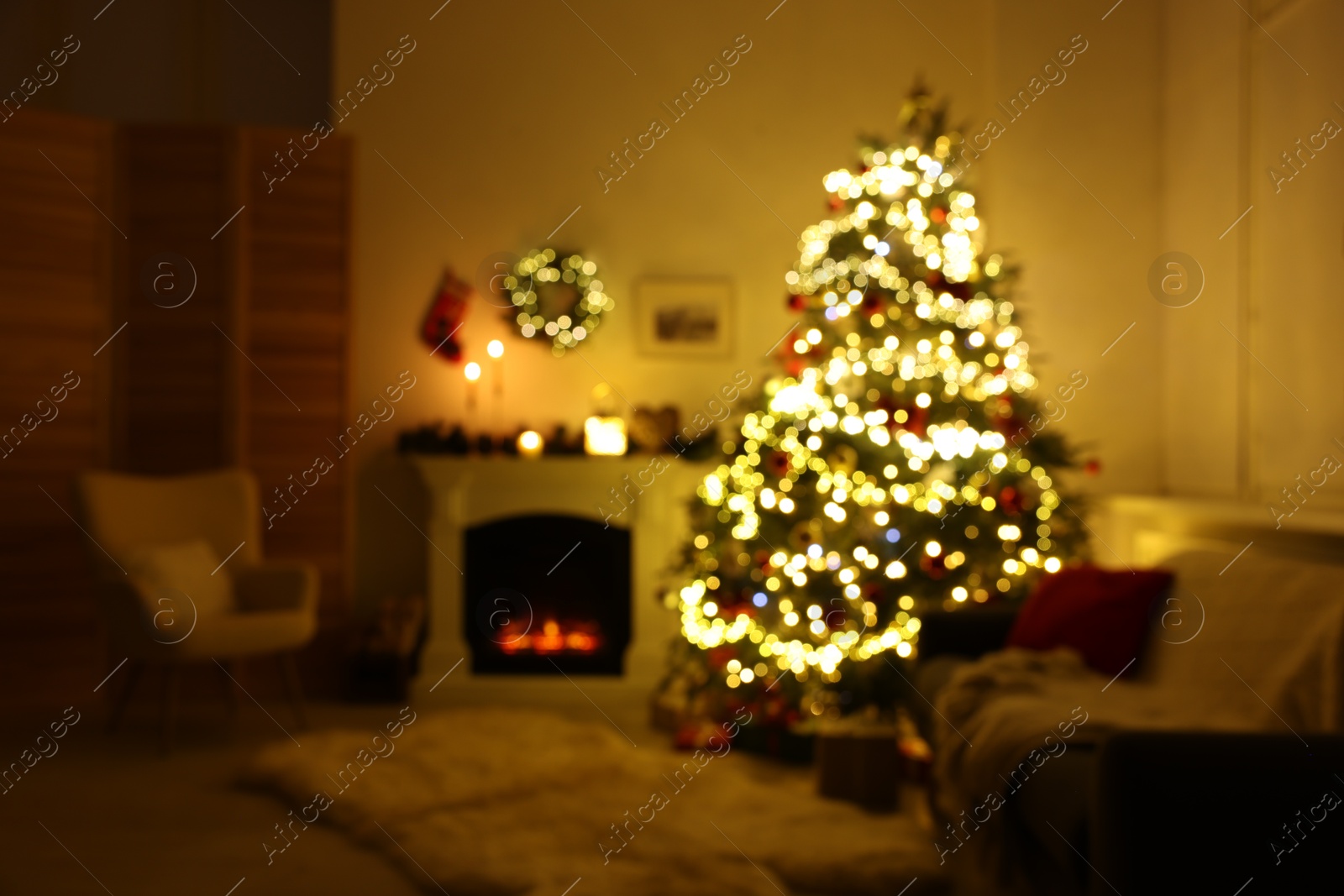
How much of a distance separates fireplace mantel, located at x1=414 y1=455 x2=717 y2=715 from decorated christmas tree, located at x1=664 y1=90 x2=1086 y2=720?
77 cm

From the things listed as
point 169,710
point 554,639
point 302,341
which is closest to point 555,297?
point 302,341

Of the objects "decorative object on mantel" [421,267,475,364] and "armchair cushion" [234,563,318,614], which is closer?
"armchair cushion" [234,563,318,614]

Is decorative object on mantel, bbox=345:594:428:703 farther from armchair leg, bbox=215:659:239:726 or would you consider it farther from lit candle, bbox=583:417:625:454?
lit candle, bbox=583:417:625:454

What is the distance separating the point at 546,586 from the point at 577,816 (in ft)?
6.46

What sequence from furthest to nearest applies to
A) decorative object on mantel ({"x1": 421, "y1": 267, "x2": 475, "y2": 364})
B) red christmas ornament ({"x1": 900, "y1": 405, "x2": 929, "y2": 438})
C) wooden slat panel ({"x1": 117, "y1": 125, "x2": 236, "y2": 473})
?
decorative object on mantel ({"x1": 421, "y1": 267, "x2": 475, "y2": 364}) → wooden slat panel ({"x1": 117, "y1": 125, "x2": 236, "y2": 473}) → red christmas ornament ({"x1": 900, "y1": 405, "x2": 929, "y2": 438})

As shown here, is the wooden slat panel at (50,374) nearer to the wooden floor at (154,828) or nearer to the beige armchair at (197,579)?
the beige armchair at (197,579)

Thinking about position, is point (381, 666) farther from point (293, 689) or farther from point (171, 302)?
point (171, 302)

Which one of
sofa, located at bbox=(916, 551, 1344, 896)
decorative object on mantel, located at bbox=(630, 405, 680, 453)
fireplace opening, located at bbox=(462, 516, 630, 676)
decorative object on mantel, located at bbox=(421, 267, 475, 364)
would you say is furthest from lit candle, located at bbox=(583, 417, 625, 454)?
sofa, located at bbox=(916, 551, 1344, 896)

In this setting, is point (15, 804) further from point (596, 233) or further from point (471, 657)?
point (596, 233)

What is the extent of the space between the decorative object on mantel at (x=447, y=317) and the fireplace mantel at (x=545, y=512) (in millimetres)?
617

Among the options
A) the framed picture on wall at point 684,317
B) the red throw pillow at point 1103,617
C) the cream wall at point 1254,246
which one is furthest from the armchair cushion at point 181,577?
the cream wall at point 1254,246

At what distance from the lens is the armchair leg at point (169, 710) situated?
363 centimetres

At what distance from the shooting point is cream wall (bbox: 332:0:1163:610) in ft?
16.4

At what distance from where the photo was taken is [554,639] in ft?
15.8
